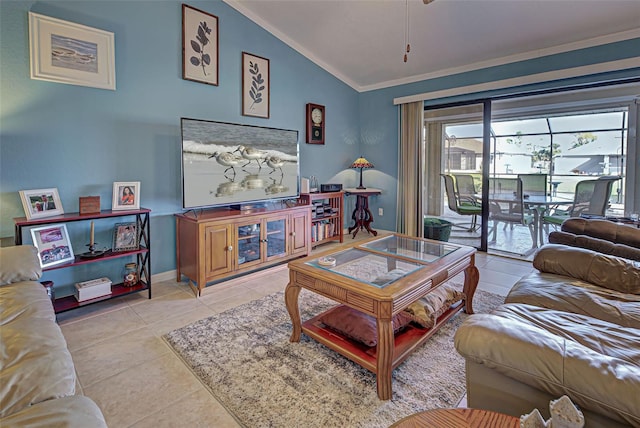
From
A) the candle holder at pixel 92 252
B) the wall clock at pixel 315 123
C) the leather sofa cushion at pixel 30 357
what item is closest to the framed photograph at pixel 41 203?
the candle holder at pixel 92 252

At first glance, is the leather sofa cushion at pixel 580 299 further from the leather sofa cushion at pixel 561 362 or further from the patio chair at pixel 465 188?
the patio chair at pixel 465 188

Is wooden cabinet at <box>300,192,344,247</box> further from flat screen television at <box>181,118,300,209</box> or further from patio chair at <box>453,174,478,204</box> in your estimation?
patio chair at <box>453,174,478,204</box>

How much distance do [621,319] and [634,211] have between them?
267 centimetres

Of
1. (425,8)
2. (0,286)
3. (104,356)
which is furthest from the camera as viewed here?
(425,8)

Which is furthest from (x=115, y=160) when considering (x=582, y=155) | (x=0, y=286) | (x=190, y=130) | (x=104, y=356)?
(x=582, y=155)

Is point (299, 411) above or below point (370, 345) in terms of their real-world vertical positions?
below

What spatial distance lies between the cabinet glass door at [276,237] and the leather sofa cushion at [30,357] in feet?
6.56

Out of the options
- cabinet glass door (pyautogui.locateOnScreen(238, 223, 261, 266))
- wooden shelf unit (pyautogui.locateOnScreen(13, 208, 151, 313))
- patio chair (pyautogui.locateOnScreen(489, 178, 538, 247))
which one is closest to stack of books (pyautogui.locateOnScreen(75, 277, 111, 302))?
wooden shelf unit (pyautogui.locateOnScreen(13, 208, 151, 313))

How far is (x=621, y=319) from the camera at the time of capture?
1.51 m

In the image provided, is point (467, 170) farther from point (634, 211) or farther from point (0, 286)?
point (0, 286)

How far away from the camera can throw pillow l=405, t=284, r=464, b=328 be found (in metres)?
1.98

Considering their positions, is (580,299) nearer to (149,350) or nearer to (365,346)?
(365,346)

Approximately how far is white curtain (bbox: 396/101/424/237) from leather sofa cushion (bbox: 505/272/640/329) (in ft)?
8.82

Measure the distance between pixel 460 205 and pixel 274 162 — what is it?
2666 mm
